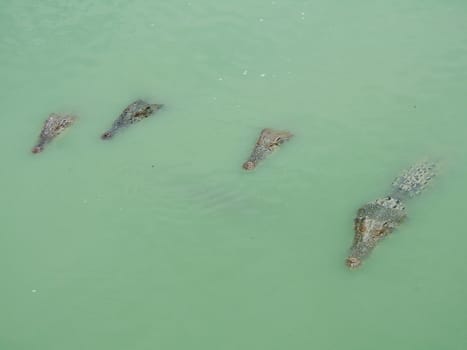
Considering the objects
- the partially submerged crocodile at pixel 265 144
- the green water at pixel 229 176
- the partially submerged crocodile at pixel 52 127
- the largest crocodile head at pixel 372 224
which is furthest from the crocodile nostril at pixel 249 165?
the partially submerged crocodile at pixel 52 127

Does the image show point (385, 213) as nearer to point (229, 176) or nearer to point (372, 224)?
point (372, 224)

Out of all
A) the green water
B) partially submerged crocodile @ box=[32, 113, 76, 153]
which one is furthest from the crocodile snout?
partially submerged crocodile @ box=[32, 113, 76, 153]

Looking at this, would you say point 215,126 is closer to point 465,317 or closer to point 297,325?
point 297,325

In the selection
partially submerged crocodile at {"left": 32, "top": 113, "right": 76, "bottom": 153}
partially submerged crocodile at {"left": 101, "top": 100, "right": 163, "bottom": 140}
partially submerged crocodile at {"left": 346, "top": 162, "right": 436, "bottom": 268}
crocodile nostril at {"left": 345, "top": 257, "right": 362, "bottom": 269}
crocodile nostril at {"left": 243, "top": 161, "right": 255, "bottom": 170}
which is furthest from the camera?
partially submerged crocodile at {"left": 101, "top": 100, "right": 163, "bottom": 140}

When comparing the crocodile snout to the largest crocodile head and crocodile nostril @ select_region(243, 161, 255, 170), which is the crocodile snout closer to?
crocodile nostril @ select_region(243, 161, 255, 170)

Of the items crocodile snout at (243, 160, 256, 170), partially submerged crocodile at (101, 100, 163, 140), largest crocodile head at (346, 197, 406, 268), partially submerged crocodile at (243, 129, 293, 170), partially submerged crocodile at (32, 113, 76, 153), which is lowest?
partially submerged crocodile at (32, 113, 76, 153)

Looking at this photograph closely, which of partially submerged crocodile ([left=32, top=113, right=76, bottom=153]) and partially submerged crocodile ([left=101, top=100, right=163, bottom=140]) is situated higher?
partially submerged crocodile ([left=101, top=100, right=163, bottom=140])

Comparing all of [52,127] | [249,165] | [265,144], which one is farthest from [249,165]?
[52,127]

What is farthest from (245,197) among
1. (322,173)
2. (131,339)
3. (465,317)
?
(465,317)

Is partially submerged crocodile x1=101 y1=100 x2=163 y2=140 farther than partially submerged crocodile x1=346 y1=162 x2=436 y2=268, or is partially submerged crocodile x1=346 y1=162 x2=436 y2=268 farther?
partially submerged crocodile x1=101 y1=100 x2=163 y2=140
